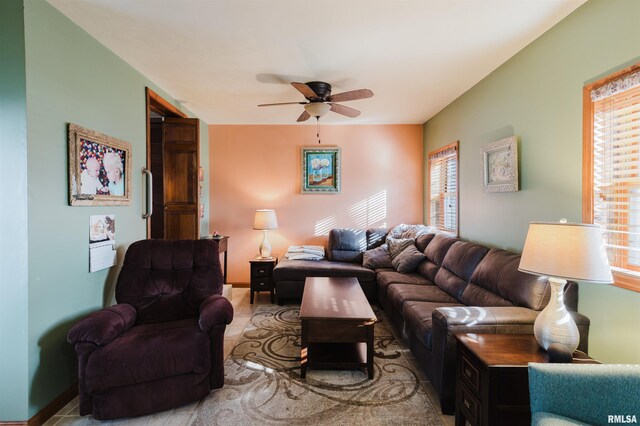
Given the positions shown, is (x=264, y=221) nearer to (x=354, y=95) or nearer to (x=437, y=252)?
(x=354, y=95)

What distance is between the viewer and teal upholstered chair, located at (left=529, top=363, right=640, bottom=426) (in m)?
1.14

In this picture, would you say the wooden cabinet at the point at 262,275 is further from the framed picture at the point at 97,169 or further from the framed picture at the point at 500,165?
A: the framed picture at the point at 500,165

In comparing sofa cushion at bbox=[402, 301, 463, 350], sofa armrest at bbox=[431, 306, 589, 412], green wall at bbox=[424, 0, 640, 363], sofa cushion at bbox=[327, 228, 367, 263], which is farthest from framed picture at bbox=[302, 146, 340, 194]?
sofa armrest at bbox=[431, 306, 589, 412]

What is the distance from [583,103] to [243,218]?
14.0 feet

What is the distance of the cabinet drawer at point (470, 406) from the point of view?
1560 mm

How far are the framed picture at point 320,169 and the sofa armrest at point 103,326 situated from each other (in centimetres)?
312

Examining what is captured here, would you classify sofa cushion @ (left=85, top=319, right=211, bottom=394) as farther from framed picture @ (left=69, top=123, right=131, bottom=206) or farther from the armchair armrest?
framed picture @ (left=69, top=123, right=131, bottom=206)

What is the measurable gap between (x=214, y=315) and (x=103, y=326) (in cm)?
68

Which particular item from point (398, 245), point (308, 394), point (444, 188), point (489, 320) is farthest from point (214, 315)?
point (444, 188)

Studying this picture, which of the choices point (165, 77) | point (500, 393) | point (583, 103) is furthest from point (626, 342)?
point (165, 77)

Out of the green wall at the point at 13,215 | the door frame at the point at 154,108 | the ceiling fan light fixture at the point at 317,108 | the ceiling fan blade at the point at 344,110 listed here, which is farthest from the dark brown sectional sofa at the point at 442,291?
the green wall at the point at 13,215

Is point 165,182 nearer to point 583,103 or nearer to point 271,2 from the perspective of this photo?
point 271,2

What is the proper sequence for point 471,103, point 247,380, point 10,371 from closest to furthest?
1. point 10,371
2. point 247,380
3. point 471,103

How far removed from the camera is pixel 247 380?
233 centimetres
